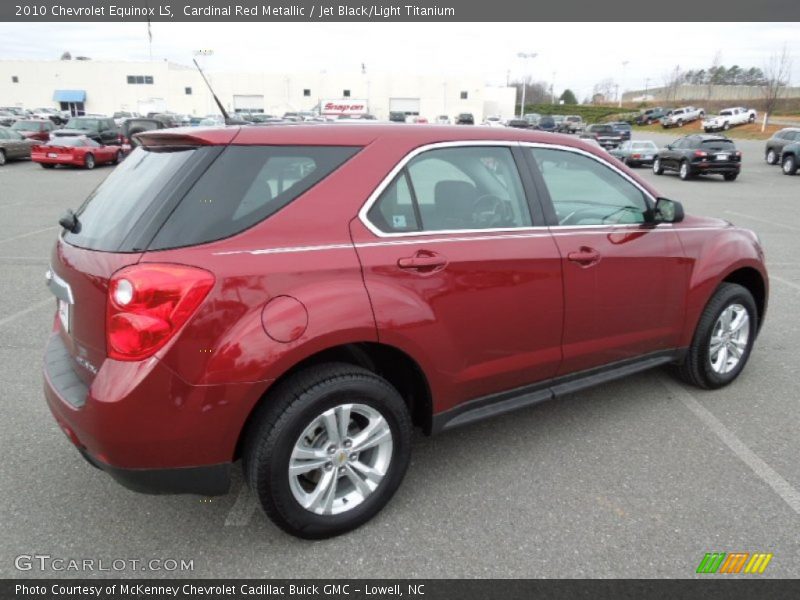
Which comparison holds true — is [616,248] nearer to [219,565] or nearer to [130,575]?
[219,565]

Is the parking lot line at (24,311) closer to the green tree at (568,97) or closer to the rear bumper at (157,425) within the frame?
the rear bumper at (157,425)

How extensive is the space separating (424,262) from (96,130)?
28.5 metres

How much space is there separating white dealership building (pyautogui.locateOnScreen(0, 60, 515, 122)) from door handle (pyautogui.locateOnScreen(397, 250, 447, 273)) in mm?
75524

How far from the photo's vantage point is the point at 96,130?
87.6 feet

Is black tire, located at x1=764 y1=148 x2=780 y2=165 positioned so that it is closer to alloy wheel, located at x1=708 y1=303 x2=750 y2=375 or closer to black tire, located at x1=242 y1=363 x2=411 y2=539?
alloy wheel, located at x1=708 y1=303 x2=750 y2=375

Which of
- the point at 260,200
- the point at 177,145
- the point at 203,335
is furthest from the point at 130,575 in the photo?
the point at 177,145

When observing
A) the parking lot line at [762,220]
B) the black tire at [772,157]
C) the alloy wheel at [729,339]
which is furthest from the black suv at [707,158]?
the alloy wheel at [729,339]

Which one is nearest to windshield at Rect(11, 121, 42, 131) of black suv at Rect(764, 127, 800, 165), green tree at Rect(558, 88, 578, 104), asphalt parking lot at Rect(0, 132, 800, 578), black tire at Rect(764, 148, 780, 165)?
asphalt parking lot at Rect(0, 132, 800, 578)

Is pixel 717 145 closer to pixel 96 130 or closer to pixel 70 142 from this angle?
pixel 70 142

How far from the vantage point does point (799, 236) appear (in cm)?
1061

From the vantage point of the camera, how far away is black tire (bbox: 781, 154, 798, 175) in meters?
23.8

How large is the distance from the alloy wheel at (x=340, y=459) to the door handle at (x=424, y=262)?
24.8 inches

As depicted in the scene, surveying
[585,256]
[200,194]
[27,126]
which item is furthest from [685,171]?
[27,126]

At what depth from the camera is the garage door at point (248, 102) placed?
77125mm
